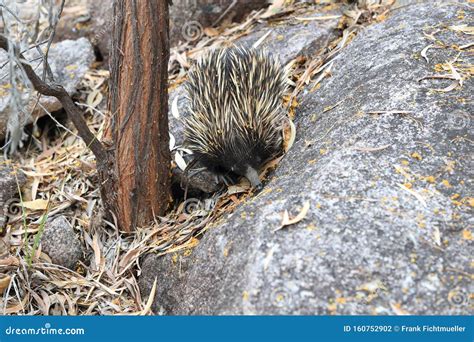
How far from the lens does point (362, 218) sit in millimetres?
2172

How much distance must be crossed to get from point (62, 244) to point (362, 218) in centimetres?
151

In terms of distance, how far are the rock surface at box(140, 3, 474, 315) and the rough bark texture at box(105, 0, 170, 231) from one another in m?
0.35

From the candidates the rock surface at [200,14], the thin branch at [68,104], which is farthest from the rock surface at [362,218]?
the rock surface at [200,14]

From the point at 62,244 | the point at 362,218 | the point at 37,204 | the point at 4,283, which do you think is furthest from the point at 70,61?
the point at 362,218

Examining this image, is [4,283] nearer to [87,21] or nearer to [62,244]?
[62,244]

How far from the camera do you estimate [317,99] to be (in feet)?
10.5

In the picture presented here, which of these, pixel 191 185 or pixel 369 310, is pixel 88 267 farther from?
pixel 369 310

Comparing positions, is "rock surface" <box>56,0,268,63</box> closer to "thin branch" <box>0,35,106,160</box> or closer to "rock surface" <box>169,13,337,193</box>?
"rock surface" <box>169,13,337,193</box>

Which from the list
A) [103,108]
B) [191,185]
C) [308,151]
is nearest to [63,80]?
[103,108]

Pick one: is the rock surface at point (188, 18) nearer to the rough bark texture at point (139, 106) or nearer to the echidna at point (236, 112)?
the echidna at point (236, 112)

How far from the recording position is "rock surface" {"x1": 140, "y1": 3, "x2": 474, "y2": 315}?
6.49 ft

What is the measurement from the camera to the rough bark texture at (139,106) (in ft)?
8.85

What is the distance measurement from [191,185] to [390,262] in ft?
4.73

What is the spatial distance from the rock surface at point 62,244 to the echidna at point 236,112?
0.76 m
